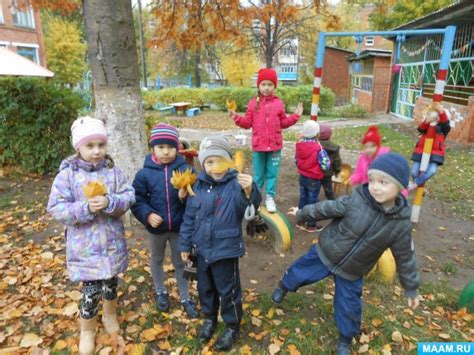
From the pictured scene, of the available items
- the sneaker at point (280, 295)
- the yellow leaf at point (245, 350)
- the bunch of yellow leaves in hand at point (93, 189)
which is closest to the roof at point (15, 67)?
the bunch of yellow leaves in hand at point (93, 189)

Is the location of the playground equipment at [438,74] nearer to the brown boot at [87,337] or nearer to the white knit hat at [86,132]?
the white knit hat at [86,132]

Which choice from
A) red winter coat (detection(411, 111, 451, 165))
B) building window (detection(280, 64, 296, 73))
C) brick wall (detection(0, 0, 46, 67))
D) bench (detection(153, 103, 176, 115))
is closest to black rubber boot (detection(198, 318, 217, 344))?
red winter coat (detection(411, 111, 451, 165))

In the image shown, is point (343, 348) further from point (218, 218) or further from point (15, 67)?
point (15, 67)

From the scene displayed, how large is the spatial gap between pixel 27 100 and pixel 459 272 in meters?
7.86

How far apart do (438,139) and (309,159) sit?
2047 mm

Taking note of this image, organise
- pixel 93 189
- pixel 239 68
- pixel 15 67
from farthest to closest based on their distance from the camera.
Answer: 1. pixel 239 68
2. pixel 15 67
3. pixel 93 189

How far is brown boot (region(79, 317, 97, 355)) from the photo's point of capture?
264 cm

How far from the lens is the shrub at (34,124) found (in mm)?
7016

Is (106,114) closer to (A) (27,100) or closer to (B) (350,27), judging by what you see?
(A) (27,100)

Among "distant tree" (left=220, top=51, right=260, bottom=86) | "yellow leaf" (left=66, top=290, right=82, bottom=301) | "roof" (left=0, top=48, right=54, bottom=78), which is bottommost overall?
"yellow leaf" (left=66, top=290, right=82, bottom=301)

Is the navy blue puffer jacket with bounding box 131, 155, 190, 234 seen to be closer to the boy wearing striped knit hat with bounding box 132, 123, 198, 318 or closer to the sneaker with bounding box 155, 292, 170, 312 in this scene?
the boy wearing striped knit hat with bounding box 132, 123, 198, 318

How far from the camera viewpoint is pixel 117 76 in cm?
429

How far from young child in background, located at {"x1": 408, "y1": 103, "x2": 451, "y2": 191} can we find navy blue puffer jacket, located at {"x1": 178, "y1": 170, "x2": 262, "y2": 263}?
11.1 feet

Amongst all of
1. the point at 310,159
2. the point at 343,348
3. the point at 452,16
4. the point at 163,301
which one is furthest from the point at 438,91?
the point at 452,16
